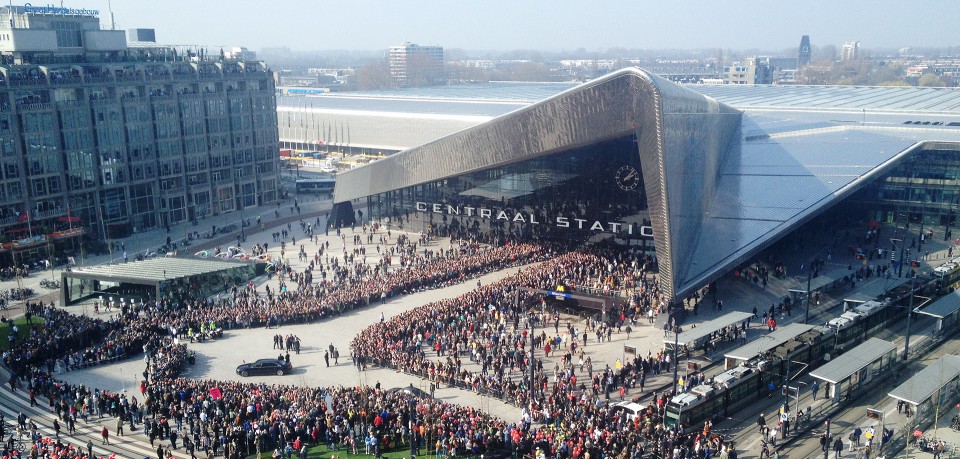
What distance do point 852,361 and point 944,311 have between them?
9746 mm

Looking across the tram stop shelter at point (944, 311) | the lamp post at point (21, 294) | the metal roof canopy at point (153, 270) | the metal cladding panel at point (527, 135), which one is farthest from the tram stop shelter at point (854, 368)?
the lamp post at point (21, 294)

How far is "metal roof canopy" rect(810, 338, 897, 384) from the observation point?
92.8 ft

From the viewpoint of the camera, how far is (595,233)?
49.1 meters

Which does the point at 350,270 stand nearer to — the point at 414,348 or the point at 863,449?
the point at 414,348

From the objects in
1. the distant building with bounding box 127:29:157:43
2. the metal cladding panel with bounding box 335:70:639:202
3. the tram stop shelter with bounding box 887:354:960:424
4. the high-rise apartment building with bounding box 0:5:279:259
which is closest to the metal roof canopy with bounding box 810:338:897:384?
the tram stop shelter with bounding box 887:354:960:424

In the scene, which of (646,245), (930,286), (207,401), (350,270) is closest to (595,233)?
(646,245)

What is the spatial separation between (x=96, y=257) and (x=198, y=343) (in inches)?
877

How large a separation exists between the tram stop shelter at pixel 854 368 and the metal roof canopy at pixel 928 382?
178 centimetres

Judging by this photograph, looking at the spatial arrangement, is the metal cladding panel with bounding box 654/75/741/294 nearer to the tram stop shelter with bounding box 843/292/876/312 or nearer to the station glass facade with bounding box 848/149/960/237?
the tram stop shelter with bounding box 843/292/876/312

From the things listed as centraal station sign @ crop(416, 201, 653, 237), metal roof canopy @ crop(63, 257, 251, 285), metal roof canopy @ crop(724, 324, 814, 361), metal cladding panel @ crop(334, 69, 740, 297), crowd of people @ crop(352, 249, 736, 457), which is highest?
metal cladding panel @ crop(334, 69, 740, 297)

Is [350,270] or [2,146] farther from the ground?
[2,146]

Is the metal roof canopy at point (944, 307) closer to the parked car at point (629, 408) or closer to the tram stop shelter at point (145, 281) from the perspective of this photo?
the parked car at point (629, 408)

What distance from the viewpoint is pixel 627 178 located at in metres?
46.8

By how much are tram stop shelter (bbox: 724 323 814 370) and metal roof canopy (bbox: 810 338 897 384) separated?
2.00 metres
